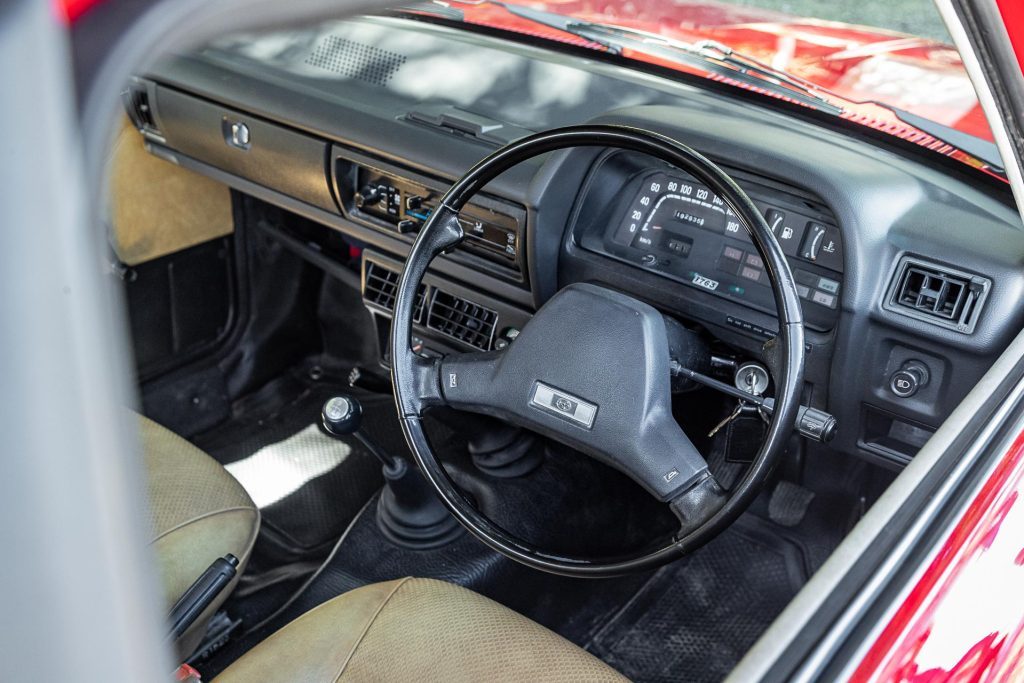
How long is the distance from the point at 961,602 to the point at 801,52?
46.1 inches

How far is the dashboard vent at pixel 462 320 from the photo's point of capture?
1.89 metres

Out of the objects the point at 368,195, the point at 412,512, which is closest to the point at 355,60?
the point at 368,195

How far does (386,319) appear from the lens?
2.21 m

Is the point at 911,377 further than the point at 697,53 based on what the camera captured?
No

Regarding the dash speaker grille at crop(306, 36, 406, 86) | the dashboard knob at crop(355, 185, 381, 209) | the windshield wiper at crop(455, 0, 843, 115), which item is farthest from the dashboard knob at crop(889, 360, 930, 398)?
the dash speaker grille at crop(306, 36, 406, 86)

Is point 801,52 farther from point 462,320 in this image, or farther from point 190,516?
point 190,516

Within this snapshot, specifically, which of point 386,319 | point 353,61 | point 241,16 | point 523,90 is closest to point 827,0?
point 523,90

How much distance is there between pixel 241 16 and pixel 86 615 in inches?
9.4

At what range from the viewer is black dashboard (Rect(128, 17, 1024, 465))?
4.49 ft

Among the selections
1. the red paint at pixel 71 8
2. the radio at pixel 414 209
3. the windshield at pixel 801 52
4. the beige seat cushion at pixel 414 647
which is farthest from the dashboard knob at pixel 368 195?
the red paint at pixel 71 8

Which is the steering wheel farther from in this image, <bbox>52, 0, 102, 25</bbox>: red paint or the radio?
<bbox>52, 0, 102, 25</bbox>: red paint

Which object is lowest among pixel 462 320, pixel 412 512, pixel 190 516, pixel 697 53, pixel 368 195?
pixel 412 512

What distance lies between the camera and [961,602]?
922 millimetres

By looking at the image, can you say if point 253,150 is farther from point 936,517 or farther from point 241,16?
point 241,16
